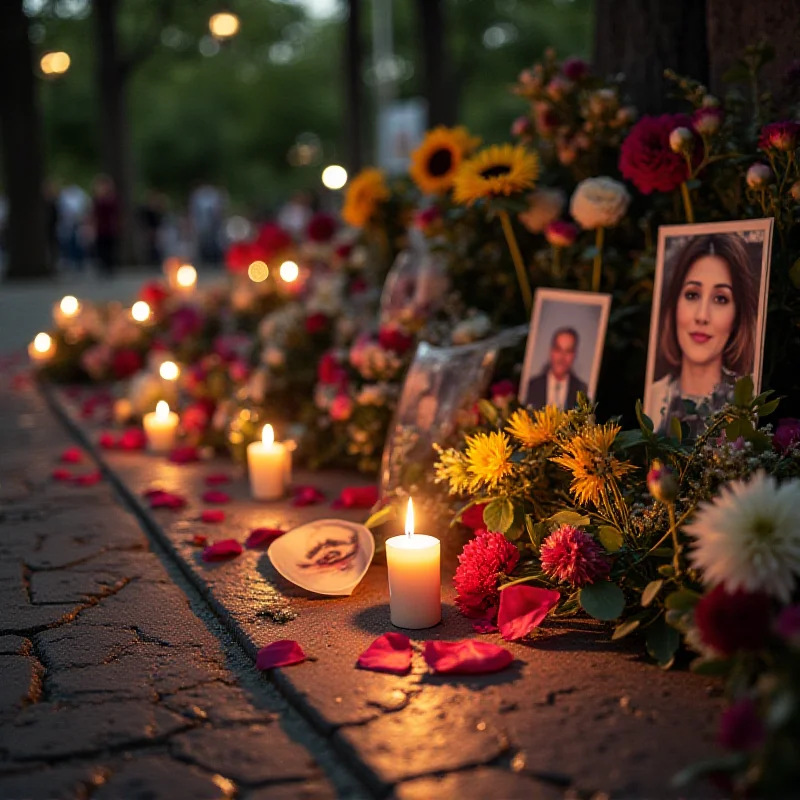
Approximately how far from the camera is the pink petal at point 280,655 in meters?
2.91

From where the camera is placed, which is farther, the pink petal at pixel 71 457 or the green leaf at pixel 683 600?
the pink petal at pixel 71 457

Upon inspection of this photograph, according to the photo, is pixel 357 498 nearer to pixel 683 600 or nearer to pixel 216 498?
pixel 216 498

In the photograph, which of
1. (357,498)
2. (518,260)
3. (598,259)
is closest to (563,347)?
(598,259)

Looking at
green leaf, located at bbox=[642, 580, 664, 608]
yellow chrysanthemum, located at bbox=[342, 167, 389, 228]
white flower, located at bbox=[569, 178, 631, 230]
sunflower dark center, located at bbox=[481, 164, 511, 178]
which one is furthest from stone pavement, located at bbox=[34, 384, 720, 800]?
yellow chrysanthemum, located at bbox=[342, 167, 389, 228]

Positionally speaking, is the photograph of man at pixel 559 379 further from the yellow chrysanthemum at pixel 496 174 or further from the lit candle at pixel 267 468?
the lit candle at pixel 267 468

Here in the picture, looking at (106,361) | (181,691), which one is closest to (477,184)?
(181,691)

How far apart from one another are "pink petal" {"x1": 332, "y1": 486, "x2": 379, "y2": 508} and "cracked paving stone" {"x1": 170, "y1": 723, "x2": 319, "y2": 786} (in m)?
1.88

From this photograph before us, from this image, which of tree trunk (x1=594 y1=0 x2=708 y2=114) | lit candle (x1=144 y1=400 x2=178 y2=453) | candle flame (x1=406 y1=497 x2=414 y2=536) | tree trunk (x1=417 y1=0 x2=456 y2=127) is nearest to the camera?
candle flame (x1=406 y1=497 x2=414 y2=536)

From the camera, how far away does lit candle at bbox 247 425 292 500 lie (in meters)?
4.71

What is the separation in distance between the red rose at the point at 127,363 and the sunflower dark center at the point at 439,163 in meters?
3.85

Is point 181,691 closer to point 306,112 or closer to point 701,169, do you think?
point 701,169

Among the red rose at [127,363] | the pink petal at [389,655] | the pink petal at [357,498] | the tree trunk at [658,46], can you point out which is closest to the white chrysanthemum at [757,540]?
the pink petal at [389,655]

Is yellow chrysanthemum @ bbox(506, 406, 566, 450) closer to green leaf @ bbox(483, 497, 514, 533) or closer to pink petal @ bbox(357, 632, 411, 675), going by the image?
green leaf @ bbox(483, 497, 514, 533)

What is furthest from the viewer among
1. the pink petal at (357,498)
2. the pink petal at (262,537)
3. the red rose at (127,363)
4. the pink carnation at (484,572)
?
the red rose at (127,363)
